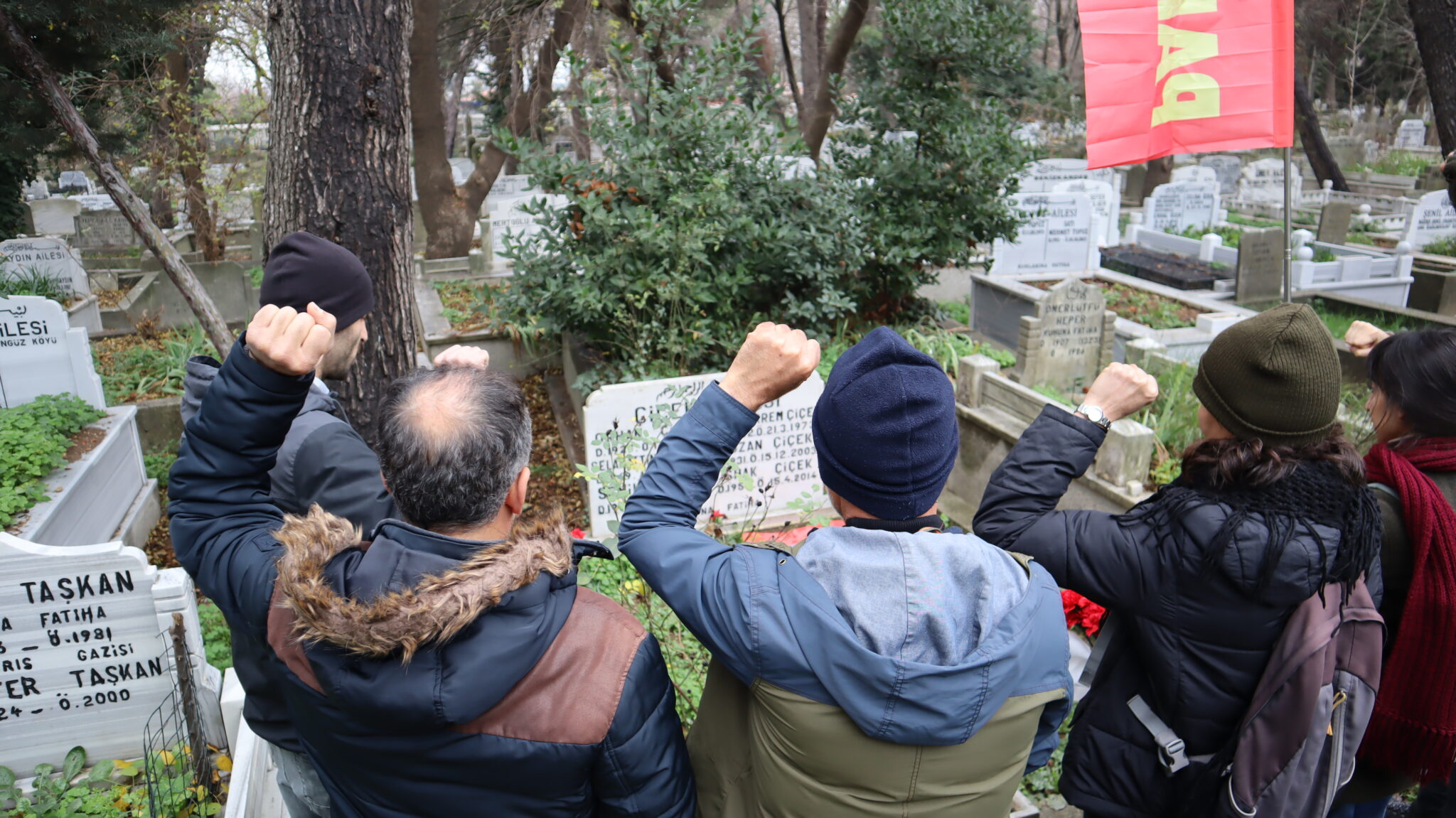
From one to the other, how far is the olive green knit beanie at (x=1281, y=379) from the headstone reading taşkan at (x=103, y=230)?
622 inches

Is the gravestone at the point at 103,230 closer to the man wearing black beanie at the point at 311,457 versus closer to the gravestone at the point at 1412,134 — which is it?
the man wearing black beanie at the point at 311,457

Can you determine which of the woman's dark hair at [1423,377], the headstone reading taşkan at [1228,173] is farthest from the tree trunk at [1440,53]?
the headstone reading taşkan at [1228,173]

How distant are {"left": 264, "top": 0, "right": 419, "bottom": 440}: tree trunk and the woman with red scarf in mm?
3325

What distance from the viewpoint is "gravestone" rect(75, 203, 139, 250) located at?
1440 centimetres

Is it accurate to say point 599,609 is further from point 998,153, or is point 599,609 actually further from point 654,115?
point 998,153

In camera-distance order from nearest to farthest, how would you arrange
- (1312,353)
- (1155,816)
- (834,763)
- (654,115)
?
(834,763) < (1312,353) < (1155,816) < (654,115)

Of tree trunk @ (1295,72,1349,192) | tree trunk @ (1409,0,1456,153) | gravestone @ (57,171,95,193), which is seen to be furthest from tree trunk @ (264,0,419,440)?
gravestone @ (57,171,95,193)

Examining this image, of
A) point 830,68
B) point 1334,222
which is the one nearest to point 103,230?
point 830,68

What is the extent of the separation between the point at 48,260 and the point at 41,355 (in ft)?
15.0

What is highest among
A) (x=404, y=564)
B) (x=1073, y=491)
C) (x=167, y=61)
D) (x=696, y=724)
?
(x=167, y=61)

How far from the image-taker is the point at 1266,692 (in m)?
1.73

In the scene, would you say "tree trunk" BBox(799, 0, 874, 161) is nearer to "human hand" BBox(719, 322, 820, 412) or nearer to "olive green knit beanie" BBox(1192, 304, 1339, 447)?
"olive green knit beanie" BBox(1192, 304, 1339, 447)

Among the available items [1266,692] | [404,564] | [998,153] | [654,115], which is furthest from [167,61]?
[1266,692]

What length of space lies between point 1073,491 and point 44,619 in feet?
16.7
